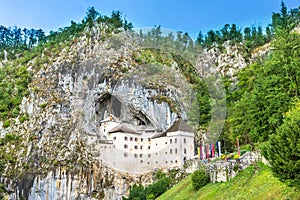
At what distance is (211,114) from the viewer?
5066 centimetres

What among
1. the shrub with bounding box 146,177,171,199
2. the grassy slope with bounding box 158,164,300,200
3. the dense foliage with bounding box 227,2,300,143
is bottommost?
the shrub with bounding box 146,177,171,199

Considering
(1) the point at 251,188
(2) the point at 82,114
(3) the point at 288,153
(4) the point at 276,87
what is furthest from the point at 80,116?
(3) the point at 288,153

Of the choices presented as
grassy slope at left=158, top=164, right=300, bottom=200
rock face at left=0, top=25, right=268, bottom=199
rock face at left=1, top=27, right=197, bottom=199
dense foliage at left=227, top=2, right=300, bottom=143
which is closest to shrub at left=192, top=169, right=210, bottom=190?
grassy slope at left=158, top=164, right=300, bottom=200

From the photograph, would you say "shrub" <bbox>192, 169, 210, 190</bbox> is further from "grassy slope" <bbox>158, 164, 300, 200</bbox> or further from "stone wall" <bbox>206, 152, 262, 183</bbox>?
"stone wall" <bbox>206, 152, 262, 183</bbox>

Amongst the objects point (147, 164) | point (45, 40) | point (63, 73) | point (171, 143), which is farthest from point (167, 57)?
point (45, 40)

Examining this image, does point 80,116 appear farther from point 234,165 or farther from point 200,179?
point 234,165

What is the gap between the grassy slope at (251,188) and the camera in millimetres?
14939

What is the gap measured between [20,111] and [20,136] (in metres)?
6.22

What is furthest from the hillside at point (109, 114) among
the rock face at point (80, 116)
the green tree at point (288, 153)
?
the green tree at point (288, 153)

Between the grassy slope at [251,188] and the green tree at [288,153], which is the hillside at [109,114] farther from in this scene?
the green tree at [288,153]

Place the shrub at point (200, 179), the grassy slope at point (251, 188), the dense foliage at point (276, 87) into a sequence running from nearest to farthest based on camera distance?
1. the grassy slope at point (251, 188)
2. the shrub at point (200, 179)
3. the dense foliage at point (276, 87)

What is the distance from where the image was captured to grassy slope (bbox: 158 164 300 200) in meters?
14.9

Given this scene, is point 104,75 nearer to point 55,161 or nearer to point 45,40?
point 55,161

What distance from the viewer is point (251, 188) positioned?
17.5m
